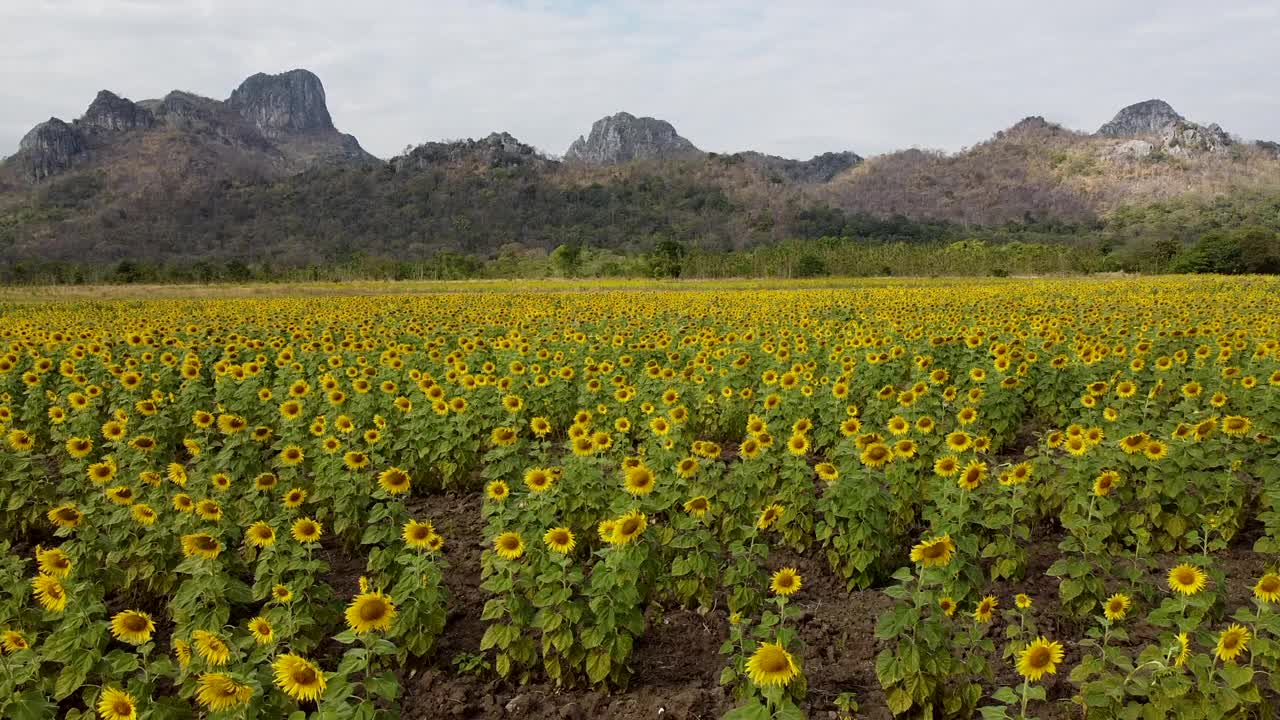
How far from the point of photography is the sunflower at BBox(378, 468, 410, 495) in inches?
181

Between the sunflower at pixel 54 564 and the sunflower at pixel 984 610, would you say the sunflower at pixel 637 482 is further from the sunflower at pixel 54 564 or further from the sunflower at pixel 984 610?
the sunflower at pixel 54 564

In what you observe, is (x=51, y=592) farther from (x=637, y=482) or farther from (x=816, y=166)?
(x=816, y=166)

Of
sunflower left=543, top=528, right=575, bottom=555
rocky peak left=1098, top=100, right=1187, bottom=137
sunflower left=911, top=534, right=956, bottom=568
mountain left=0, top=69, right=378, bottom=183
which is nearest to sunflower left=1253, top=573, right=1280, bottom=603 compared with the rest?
sunflower left=911, top=534, right=956, bottom=568

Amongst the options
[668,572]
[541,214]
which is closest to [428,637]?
[668,572]

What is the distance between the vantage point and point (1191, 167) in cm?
13338

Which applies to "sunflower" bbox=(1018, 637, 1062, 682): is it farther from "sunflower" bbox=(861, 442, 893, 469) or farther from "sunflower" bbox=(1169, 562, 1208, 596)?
"sunflower" bbox=(861, 442, 893, 469)

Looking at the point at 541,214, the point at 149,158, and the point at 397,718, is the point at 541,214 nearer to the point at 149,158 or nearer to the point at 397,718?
the point at 149,158

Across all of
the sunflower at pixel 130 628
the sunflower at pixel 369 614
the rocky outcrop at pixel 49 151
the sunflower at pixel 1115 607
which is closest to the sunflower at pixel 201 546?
the sunflower at pixel 130 628

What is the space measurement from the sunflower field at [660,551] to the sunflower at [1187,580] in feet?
0.04

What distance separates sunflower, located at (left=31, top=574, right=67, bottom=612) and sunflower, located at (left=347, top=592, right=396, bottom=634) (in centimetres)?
142

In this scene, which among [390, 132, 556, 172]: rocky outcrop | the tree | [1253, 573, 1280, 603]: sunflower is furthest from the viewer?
[390, 132, 556, 172]: rocky outcrop

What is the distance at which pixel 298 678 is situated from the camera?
107 inches

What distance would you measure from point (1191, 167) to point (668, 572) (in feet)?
549

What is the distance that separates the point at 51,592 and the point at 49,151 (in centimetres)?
16119
